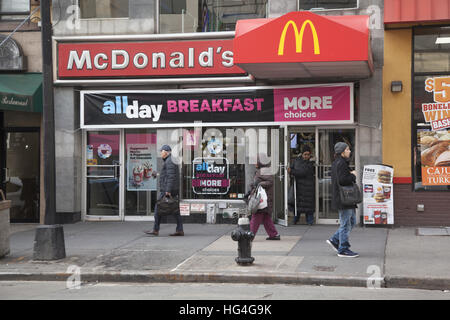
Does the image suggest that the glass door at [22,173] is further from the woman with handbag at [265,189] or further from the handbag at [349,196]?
the handbag at [349,196]

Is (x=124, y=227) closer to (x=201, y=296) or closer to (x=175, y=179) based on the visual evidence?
(x=175, y=179)

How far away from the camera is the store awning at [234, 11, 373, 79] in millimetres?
11148

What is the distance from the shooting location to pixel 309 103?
1352cm

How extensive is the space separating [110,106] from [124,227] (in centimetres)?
306

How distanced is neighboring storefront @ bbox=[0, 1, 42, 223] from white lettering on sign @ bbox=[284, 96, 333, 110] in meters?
6.42

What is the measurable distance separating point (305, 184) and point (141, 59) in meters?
5.02

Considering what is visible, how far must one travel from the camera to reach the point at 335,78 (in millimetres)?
13453

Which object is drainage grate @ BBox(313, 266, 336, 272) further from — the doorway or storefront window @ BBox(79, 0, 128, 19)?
storefront window @ BBox(79, 0, 128, 19)

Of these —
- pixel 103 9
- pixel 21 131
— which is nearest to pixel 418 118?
pixel 103 9

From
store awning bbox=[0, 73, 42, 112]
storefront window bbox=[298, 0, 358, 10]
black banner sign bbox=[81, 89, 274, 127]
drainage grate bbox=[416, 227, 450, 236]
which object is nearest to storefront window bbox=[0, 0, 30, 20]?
store awning bbox=[0, 73, 42, 112]

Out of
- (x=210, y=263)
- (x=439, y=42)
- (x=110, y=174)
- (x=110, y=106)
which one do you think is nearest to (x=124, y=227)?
(x=110, y=174)

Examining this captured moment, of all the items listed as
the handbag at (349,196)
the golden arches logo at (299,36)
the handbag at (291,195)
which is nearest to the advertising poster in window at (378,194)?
the handbag at (291,195)

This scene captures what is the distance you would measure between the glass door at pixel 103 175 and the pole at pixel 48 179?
15.5 ft

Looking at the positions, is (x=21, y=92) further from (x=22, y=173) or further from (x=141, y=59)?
(x=141, y=59)
